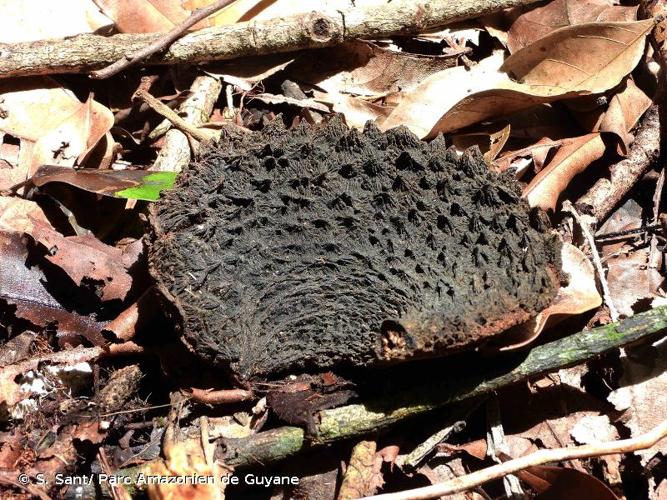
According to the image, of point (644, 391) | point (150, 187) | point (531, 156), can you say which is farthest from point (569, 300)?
point (150, 187)

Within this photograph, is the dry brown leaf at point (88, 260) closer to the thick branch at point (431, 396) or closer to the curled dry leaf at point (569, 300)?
the thick branch at point (431, 396)

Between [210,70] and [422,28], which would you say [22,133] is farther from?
[422,28]

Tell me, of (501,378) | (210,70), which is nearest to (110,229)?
(210,70)

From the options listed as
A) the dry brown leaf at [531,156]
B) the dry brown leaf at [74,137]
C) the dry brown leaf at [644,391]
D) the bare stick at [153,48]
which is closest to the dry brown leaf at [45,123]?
the dry brown leaf at [74,137]

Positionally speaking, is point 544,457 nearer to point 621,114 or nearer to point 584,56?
point 621,114

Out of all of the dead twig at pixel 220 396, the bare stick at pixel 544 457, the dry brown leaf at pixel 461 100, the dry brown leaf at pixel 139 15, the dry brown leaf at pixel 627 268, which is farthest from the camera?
the dry brown leaf at pixel 139 15

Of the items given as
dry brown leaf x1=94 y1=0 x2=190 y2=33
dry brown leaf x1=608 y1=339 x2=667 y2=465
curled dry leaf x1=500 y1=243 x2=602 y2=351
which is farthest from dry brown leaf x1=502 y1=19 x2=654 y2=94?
dry brown leaf x1=94 y1=0 x2=190 y2=33
